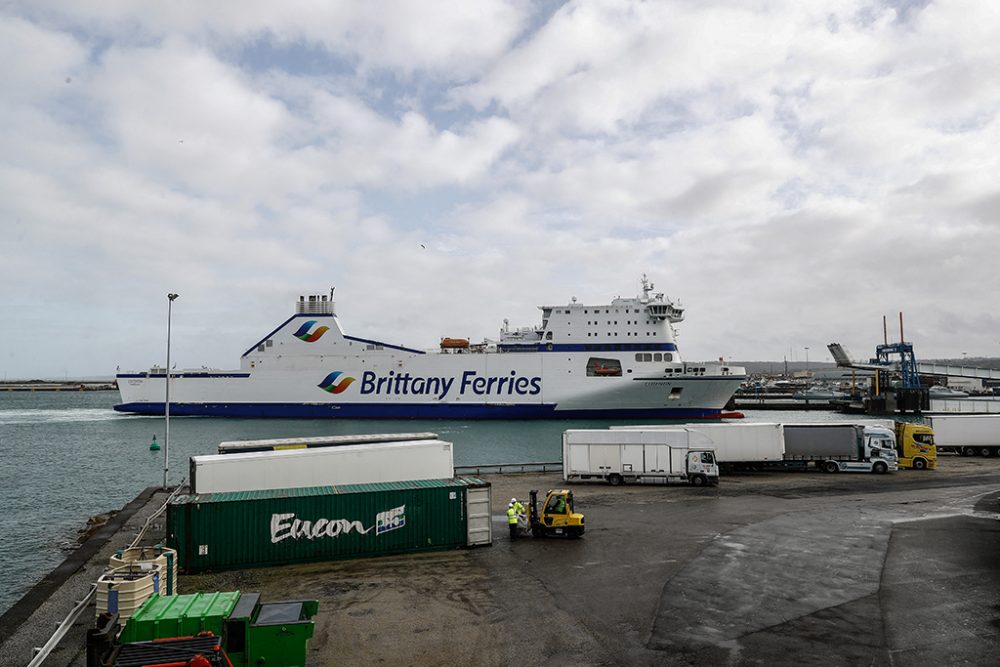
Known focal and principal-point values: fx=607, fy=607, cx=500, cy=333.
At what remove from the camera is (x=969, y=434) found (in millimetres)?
30531

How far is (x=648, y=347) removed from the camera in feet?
173

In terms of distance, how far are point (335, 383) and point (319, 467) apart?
4112 cm

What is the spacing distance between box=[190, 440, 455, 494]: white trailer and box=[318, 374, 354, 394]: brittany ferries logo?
40.2m

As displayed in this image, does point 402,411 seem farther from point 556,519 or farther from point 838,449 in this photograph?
point 556,519

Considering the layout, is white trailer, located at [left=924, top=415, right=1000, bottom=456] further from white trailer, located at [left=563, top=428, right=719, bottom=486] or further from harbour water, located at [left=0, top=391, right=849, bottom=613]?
harbour water, located at [left=0, top=391, right=849, bottom=613]

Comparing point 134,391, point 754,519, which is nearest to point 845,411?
point 754,519

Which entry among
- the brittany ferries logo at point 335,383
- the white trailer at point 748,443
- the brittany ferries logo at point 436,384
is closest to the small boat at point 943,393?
the brittany ferries logo at point 436,384

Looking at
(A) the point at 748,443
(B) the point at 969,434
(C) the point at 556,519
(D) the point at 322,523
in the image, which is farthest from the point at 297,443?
(B) the point at 969,434

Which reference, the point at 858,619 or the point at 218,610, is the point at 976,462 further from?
the point at 218,610

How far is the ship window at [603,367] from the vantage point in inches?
2064

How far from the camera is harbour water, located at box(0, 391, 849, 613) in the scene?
64.1 ft

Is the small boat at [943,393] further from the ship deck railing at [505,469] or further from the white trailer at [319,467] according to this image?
the white trailer at [319,467]

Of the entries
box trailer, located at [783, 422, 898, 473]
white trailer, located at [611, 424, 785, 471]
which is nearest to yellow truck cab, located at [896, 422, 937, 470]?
box trailer, located at [783, 422, 898, 473]

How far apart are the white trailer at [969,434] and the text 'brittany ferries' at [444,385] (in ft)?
95.4
